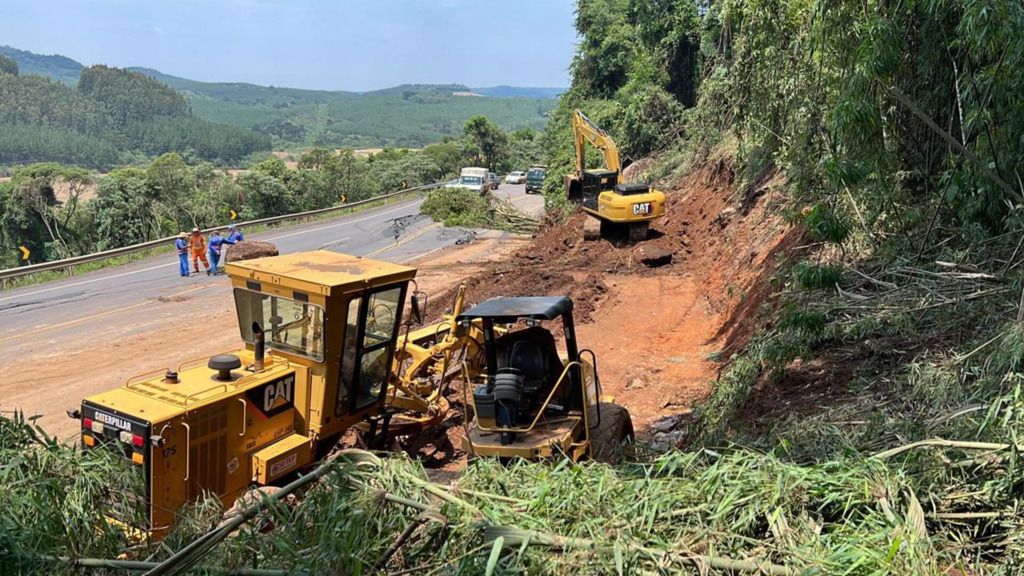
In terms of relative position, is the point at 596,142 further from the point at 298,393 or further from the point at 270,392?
the point at 270,392

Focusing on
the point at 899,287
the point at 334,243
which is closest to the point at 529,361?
the point at 899,287

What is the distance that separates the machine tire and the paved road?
11758 millimetres

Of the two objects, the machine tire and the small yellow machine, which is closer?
the small yellow machine

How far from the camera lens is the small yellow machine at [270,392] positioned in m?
5.47

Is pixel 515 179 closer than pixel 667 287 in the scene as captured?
No

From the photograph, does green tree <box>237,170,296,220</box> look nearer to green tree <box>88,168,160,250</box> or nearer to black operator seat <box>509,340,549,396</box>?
green tree <box>88,168,160,250</box>

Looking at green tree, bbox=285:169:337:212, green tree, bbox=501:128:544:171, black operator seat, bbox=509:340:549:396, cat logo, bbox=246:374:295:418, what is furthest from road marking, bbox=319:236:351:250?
green tree, bbox=501:128:544:171

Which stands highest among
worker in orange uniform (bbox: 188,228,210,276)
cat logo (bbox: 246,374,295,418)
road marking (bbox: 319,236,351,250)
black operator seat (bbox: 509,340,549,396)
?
black operator seat (bbox: 509,340,549,396)

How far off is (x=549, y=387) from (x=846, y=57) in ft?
16.7

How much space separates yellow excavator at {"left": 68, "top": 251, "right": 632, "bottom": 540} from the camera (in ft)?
18.1

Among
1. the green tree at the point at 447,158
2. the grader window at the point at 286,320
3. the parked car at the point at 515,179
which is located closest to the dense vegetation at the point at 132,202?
the parked car at the point at 515,179

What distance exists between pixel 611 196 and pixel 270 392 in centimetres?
1491

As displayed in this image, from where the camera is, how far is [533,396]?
260 inches

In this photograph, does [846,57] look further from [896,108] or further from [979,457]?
[979,457]
